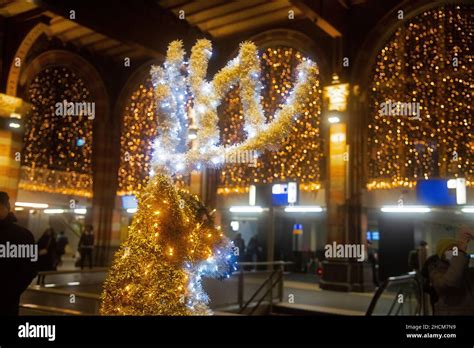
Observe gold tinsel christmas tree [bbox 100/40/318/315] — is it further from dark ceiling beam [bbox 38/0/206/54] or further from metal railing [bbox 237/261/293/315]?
dark ceiling beam [bbox 38/0/206/54]

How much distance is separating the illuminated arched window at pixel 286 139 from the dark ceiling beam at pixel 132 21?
258 centimetres

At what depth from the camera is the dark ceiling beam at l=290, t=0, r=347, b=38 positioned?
1164 cm

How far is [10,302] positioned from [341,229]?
9.68 meters

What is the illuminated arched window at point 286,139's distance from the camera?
44.4 ft

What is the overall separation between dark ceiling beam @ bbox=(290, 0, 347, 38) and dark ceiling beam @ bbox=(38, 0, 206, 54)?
4332 millimetres

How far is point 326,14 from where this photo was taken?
12180mm

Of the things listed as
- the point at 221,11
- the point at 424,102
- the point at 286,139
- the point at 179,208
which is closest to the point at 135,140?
the point at 221,11

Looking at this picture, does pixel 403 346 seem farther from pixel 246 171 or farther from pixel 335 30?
pixel 246 171

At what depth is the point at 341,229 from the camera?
1231cm

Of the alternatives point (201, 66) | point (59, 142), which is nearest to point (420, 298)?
point (201, 66)

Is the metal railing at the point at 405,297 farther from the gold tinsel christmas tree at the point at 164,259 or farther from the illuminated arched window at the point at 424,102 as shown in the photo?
the illuminated arched window at the point at 424,102

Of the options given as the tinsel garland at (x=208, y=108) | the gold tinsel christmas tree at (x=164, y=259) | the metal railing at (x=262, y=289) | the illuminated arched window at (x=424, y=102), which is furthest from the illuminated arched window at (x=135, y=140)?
the gold tinsel christmas tree at (x=164, y=259)

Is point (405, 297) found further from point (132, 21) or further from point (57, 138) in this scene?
point (57, 138)

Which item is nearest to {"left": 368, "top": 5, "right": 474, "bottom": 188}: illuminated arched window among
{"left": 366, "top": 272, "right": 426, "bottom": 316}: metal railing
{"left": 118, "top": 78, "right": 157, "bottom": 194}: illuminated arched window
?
{"left": 366, "top": 272, "right": 426, "bottom": 316}: metal railing
